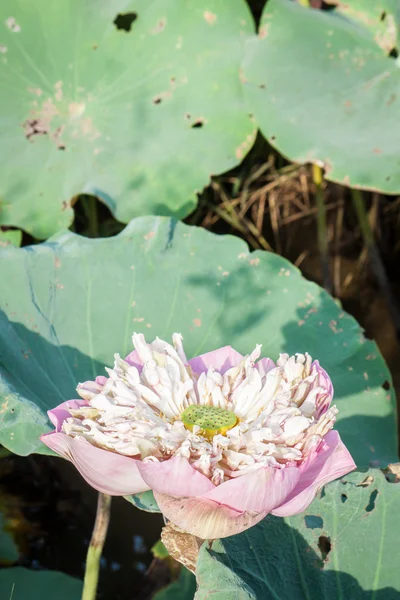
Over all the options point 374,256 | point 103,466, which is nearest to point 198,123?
point 374,256

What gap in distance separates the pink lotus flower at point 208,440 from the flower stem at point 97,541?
27cm

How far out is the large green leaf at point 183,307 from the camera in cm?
139

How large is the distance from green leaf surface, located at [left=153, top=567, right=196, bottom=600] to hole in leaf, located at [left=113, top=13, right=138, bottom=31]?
145 cm


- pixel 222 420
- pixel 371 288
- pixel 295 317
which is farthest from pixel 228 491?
pixel 371 288

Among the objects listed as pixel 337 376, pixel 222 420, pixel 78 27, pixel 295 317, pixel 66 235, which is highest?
pixel 78 27

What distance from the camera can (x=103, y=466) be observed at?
0.78 m

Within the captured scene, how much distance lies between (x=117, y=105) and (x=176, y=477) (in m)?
1.46

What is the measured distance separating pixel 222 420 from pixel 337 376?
0.76 m

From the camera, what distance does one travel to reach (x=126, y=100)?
78.9 inches

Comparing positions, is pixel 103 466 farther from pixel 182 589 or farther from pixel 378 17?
pixel 378 17

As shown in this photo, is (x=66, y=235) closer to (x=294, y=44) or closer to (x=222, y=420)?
(x=222, y=420)

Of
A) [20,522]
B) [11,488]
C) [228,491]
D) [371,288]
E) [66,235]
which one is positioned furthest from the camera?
[371,288]

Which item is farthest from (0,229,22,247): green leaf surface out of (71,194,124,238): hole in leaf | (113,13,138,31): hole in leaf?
(113,13,138,31): hole in leaf

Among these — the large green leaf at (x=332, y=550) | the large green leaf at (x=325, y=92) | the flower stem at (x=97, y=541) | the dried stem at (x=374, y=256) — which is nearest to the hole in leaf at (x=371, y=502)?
the large green leaf at (x=332, y=550)
